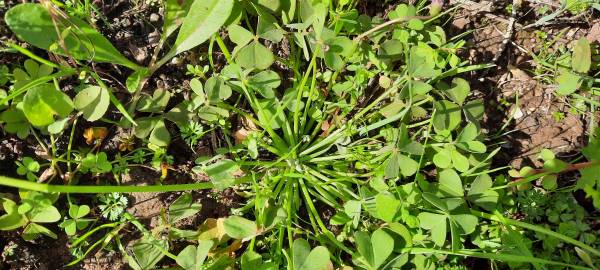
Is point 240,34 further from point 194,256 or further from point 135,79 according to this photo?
point 194,256

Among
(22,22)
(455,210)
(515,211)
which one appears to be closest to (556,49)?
(515,211)

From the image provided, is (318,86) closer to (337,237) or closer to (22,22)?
(337,237)

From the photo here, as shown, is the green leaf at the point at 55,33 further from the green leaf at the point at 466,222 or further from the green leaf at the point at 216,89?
the green leaf at the point at 466,222

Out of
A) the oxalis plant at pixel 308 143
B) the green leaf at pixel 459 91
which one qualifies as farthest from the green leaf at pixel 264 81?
the green leaf at pixel 459 91

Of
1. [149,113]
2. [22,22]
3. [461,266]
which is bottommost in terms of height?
[461,266]

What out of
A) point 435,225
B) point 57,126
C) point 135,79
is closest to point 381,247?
point 435,225

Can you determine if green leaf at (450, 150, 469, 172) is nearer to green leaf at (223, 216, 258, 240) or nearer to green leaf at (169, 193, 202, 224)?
green leaf at (223, 216, 258, 240)
